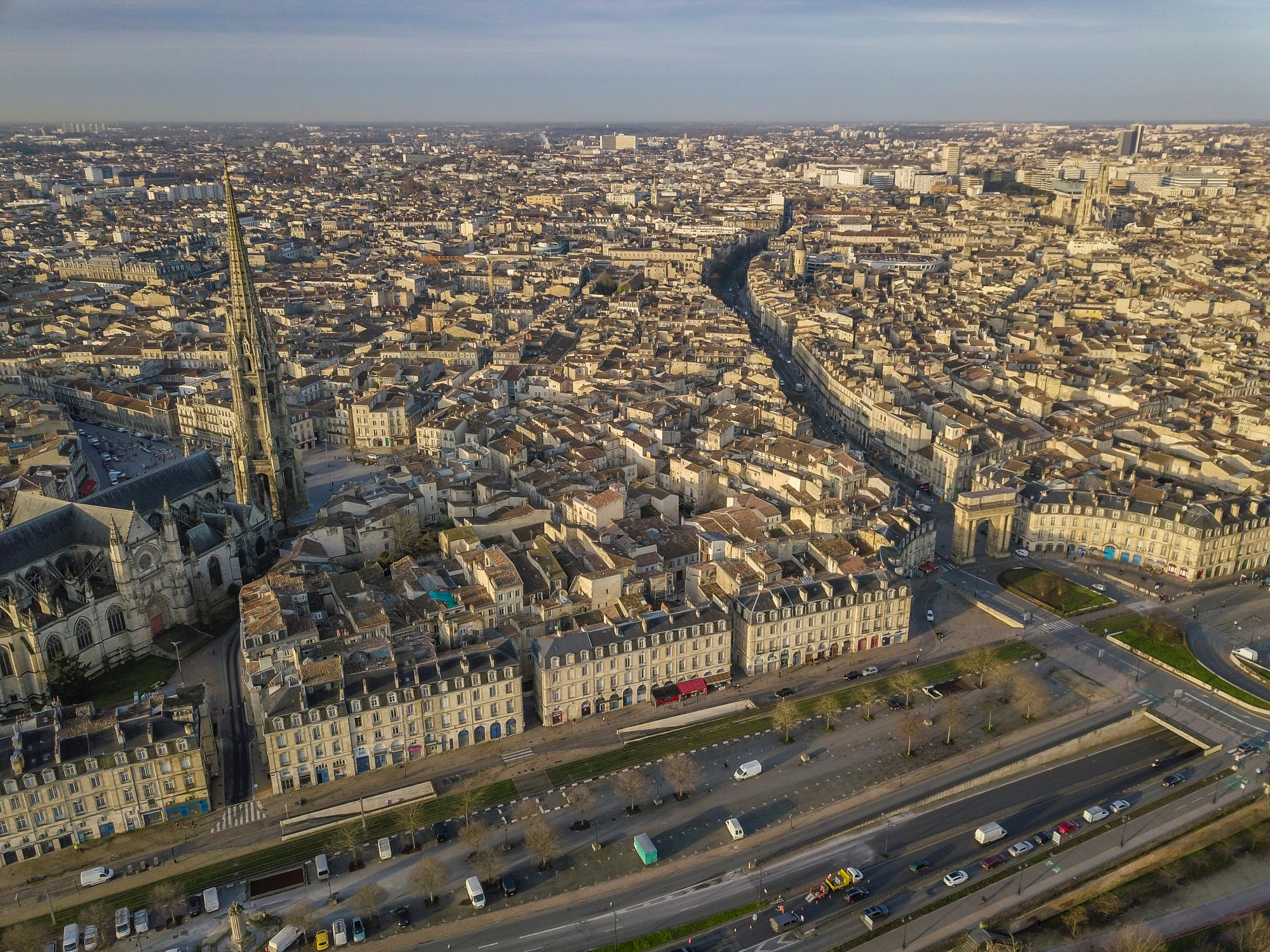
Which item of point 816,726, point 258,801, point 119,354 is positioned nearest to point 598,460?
point 816,726

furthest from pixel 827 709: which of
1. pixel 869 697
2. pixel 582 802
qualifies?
pixel 582 802

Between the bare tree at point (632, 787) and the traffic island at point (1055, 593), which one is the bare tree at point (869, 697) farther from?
the traffic island at point (1055, 593)

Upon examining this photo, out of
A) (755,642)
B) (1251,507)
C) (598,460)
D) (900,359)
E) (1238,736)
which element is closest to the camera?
(1238,736)

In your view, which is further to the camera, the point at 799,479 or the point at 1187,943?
the point at 799,479

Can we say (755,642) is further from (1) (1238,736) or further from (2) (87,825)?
(2) (87,825)

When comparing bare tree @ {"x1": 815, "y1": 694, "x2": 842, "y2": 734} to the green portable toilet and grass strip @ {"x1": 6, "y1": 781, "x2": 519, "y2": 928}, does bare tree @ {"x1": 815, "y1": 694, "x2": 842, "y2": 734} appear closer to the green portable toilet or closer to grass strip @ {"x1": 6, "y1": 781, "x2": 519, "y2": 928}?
the green portable toilet

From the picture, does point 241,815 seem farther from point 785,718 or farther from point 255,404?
point 255,404
